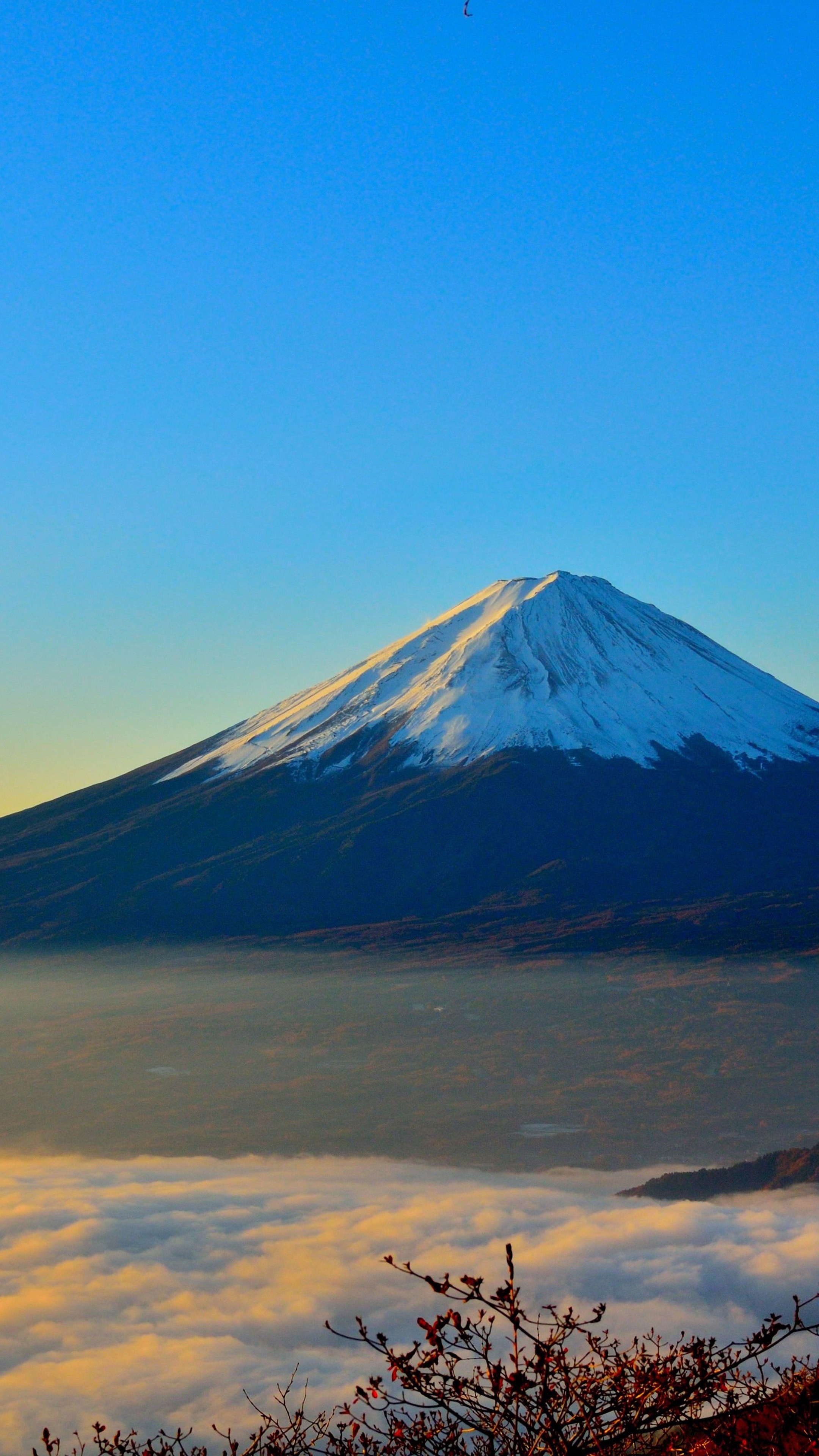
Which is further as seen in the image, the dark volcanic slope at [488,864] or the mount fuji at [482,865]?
the dark volcanic slope at [488,864]

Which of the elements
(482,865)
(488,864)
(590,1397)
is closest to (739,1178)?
(488,864)

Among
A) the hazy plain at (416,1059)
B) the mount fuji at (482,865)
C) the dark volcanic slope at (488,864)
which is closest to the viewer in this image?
the hazy plain at (416,1059)

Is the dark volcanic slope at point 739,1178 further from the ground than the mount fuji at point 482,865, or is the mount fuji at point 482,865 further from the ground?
the mount fuji at point 482,865

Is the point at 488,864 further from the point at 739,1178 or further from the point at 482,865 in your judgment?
the point at 739,1178

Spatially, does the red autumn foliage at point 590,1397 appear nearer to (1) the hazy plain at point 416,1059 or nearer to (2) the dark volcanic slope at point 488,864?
(1) the hazy plain at point 416,1059

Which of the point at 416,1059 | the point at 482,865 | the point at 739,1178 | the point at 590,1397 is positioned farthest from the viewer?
the point at 482,865

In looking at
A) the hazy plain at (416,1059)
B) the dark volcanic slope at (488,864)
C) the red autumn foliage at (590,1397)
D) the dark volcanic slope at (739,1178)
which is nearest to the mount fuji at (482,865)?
the dark volcanic slope at (488,864)

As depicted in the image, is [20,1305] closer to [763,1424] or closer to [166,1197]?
[166,1197]
